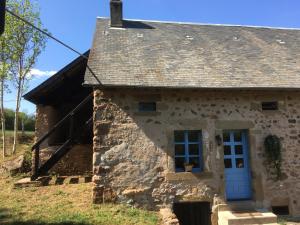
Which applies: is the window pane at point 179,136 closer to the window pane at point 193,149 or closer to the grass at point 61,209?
the window pane at point 193,149

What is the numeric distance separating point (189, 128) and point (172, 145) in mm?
649

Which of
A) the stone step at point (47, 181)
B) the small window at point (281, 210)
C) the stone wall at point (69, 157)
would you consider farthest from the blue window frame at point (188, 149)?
the stone wall at point (69, 157)

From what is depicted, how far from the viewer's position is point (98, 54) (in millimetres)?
8695

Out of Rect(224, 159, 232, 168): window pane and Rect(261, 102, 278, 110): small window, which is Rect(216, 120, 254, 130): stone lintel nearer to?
Rect(261, 102, 278, 110): small window

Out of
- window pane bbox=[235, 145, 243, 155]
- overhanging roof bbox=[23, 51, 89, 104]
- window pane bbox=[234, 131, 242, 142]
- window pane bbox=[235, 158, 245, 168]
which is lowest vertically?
window pane bbox=[235, 158, 245, 168]

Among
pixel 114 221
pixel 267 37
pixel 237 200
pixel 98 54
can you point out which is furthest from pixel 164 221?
pixel 267 37

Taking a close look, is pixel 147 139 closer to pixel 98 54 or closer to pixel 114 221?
pixel 114 221

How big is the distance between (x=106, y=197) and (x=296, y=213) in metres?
5.06

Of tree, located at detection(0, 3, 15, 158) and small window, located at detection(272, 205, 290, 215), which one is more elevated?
tree, located at detection(0, 3, 15, 158)

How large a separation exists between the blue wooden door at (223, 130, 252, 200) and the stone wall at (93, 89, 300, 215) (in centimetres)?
23

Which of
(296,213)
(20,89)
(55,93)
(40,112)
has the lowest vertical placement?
(296,213)

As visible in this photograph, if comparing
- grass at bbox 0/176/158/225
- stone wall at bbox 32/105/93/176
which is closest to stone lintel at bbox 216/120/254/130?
grass at bbox 0/176/158/225

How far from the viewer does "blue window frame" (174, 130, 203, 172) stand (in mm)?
7848

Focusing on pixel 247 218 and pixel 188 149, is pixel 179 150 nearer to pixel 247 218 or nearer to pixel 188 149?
pixel 188 149
